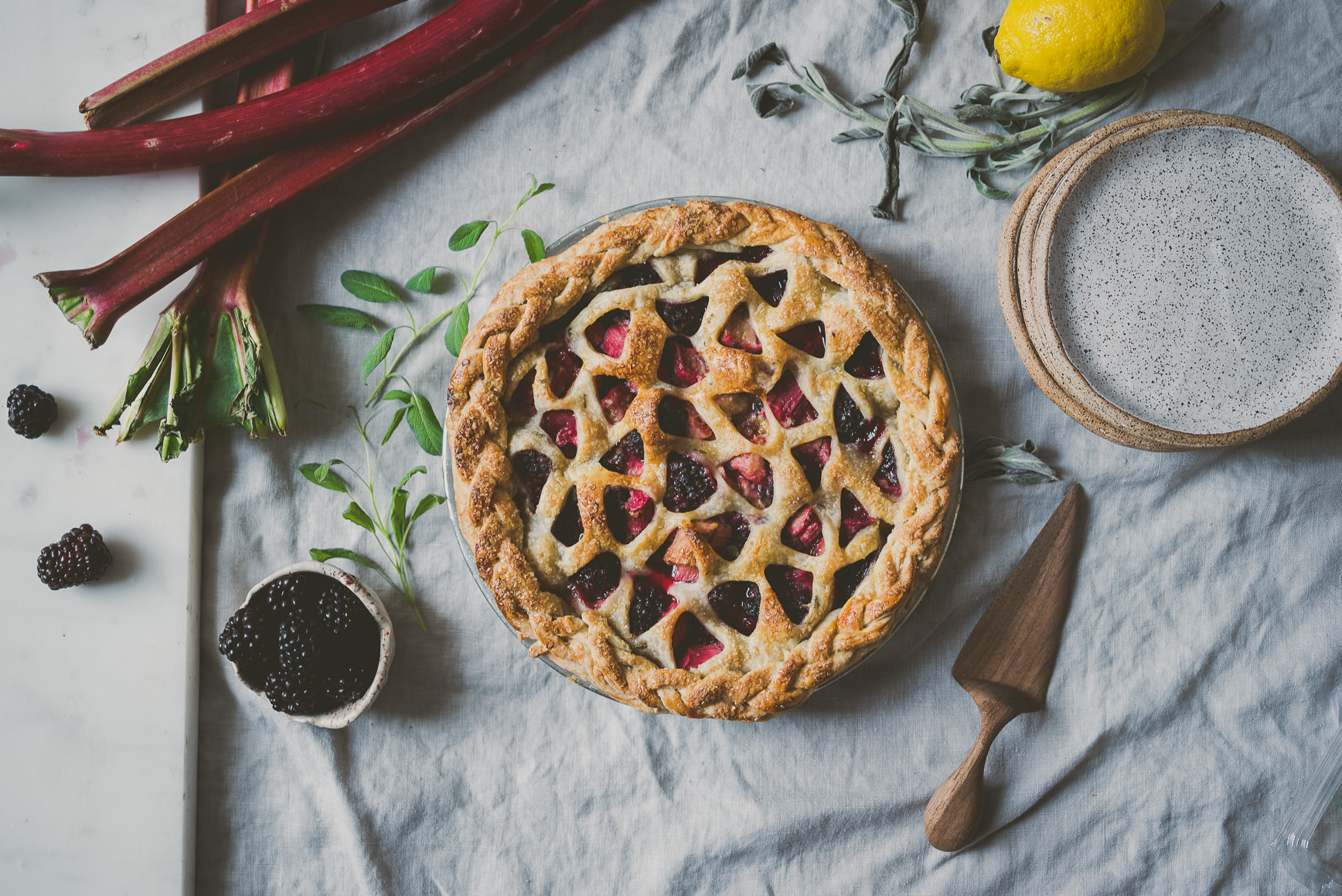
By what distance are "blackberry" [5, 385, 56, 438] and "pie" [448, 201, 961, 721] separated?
939 mm

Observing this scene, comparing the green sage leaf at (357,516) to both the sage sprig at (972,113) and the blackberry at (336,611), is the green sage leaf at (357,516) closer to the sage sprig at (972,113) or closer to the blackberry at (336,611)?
the blackberry at (336,611)

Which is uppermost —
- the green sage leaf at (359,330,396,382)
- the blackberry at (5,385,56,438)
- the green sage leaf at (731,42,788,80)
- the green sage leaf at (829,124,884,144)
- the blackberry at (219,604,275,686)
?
the green sage leaf at (731,42,788,80)

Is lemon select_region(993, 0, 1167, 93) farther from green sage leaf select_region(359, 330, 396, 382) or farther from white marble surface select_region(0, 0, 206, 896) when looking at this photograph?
white marble surface select_region(0, 0, 206, 896)

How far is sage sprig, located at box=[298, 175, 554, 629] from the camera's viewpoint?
189 cm

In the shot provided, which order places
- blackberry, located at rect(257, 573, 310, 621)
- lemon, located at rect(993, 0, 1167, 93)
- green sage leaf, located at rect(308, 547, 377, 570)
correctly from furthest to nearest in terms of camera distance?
green sage leaf, located at rect(308, 547, 377, 570)
blackberry, located at rect(257, 573, 310, 621)
lemon, located at rect(993, 0, 1167, 93)

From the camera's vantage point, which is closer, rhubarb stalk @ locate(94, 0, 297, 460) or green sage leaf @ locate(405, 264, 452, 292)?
rhubarb stalk @ locate(94, 0, 297, 460)

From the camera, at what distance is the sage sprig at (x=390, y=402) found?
1.89 m

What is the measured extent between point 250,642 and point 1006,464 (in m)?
1.68

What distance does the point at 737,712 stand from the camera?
A: 5.51 feet

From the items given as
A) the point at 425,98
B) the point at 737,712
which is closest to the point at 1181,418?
the point at 737,712

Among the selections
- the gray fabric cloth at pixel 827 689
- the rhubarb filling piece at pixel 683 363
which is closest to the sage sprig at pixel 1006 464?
the gray fabric cloth at pixel 827 689

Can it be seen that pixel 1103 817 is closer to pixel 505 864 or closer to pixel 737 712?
pixel 737 712

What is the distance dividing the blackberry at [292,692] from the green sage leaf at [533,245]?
101cm

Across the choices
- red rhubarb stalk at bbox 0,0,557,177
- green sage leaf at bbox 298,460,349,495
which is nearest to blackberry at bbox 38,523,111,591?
green sage leaf at bbox 298,460,349,495
